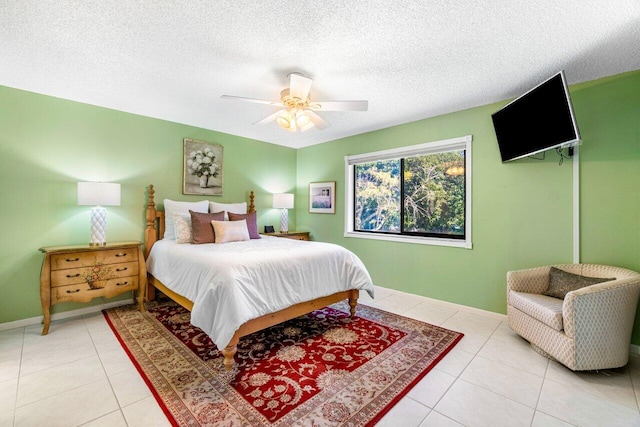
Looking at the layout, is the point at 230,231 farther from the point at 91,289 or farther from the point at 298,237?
the point at 298,237

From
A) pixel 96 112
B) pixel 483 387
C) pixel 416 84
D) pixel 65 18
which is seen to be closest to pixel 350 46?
pixel 416 84

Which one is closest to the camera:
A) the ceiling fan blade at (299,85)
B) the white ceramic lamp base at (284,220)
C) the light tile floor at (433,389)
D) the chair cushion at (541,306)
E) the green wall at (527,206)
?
the light tile floor at (433,389)

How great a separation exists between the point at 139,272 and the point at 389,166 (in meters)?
3.67

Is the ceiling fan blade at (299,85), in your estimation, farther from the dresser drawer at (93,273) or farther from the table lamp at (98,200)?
the dresser drawer at (93,273)

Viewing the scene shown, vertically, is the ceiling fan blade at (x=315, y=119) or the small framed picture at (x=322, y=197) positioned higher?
the ceiling fan blade at (x=315, y=119)

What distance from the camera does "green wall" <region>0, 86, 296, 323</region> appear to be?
2.79 m

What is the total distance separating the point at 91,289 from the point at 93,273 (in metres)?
0.17

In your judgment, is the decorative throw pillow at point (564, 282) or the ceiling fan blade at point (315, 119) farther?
the ceiling fan blade at point (315, 119)

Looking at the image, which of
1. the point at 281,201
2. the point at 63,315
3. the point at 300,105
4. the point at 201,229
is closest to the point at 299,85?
the point at 300,105

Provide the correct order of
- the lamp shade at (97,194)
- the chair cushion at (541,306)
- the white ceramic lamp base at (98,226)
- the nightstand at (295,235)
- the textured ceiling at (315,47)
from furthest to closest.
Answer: the nightstand at (295,235)
the white ceramic lamp base at (98,226)
the lamp shade at (97,194)
the chair cushion at (541,306)
the textured ceiling at (315,47)

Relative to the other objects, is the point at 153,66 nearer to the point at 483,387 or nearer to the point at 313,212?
the point at 313,212

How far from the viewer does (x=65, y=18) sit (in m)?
1.80

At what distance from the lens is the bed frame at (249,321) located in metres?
2.01

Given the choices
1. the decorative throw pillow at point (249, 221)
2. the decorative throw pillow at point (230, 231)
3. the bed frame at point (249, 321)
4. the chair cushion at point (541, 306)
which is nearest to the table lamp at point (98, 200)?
the bed frame at point (249, 321)
